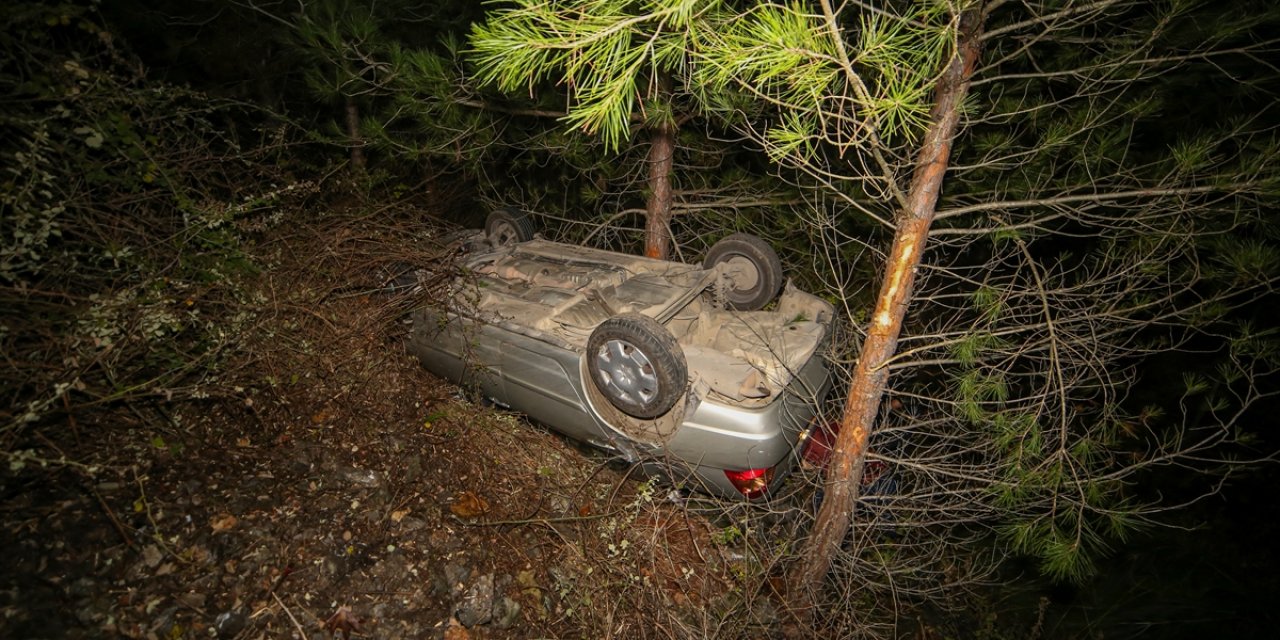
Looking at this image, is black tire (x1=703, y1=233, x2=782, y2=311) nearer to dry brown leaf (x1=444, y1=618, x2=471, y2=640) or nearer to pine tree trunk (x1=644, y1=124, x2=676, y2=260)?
pine tree trunk (x1=644, y1=124, x2=676, y2=260)

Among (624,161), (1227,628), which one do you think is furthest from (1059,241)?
(624,161)

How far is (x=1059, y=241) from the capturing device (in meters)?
5.46

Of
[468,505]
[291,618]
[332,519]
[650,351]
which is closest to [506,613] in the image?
[468,505]

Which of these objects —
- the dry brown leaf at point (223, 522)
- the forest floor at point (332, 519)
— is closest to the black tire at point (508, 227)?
the forest floor at point (332, 519)

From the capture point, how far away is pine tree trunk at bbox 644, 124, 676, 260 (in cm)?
524

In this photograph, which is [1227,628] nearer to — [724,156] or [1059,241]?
[1059,241]

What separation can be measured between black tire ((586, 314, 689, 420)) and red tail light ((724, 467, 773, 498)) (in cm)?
65

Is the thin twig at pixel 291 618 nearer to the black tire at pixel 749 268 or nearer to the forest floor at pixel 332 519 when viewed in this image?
the forest floor at pixel 332 519

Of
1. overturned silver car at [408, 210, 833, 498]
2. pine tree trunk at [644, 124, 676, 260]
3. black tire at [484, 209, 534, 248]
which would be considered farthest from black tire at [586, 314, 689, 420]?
black tire at [484, 209, 534, 248]

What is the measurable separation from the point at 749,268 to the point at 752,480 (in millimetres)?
2193

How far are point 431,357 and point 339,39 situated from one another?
2633mm

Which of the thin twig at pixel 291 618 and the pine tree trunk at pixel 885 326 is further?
the thin twig at pixel 291 618

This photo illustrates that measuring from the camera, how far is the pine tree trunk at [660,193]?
524 centimetres

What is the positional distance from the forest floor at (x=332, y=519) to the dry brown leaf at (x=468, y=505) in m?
0.01
